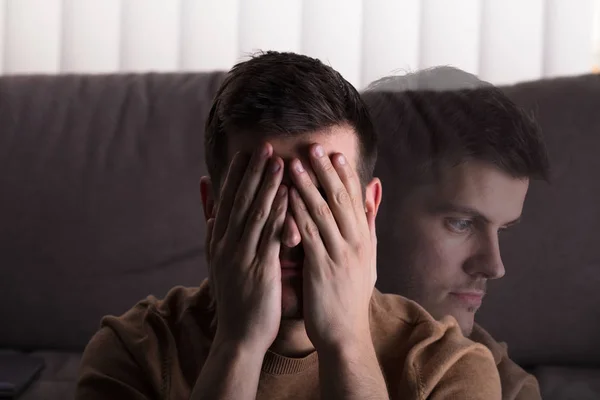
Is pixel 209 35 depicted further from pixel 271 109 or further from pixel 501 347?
pixel 501 347

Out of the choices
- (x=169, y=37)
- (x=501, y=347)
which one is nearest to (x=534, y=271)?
(x=501, y=347)

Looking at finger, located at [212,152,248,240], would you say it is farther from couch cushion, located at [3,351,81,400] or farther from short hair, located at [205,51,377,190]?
couch cushion, located at [3,351,81,400]

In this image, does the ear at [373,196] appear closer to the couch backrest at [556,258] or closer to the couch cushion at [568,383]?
the couch backrest at [556,258]

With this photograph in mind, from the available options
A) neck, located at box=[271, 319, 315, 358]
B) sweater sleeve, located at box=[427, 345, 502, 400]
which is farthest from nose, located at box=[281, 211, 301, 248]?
sweater sleeve, located at box=[427, 345, 502, 400]

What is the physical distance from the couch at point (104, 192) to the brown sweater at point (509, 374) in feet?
0.04

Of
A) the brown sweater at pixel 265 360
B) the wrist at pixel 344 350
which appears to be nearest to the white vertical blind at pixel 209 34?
the brown sweater at pixel 265 360

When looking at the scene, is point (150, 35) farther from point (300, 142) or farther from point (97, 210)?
point (300, 142)

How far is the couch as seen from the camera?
0.74m

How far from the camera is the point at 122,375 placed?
68 centimetres

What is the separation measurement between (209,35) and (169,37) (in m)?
0.06

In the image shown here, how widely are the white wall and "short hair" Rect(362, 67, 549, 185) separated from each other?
0.03m

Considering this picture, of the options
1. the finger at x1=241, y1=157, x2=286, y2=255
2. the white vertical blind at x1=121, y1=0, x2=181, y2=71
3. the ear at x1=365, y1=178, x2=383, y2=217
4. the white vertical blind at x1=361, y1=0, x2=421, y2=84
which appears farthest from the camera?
the white vertical blind at x1=121, y1=0, x2=181, y2=71

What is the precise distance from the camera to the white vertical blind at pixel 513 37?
769 millimetres

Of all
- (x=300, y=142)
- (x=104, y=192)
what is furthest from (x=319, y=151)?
(x=104, y=192)
